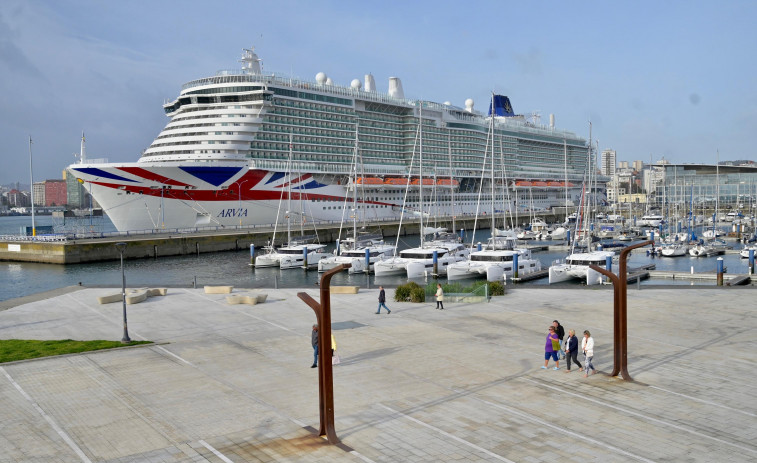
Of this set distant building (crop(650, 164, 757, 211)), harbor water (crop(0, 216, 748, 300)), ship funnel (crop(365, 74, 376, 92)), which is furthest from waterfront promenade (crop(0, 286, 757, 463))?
distant building (crop(650, 164, 757, 211))

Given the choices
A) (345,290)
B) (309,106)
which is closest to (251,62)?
(309,106)

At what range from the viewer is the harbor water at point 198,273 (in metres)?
37.4

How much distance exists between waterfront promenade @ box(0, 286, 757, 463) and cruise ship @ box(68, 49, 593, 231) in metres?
22.1

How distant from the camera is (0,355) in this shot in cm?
1562

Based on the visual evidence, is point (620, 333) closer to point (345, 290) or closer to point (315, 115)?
point (345, 290)

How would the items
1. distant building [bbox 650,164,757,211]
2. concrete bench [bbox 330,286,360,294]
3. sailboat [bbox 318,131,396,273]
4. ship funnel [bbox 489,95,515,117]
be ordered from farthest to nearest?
distant building [bbox 650,164,757,211]
ship funnel [bbox 489,95,515,117]
sailboat [bbox 318,131,396,273]
concrete bench [bbox 330,286,360,294]

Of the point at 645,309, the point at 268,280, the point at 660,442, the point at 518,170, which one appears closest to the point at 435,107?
the point at 518,170

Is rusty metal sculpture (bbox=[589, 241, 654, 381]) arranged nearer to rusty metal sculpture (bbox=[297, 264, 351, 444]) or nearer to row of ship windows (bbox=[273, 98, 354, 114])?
rusty metal sculpture (bbox=[297, 264, 351, 444])

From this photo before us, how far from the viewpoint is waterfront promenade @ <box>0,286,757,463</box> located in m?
9.63

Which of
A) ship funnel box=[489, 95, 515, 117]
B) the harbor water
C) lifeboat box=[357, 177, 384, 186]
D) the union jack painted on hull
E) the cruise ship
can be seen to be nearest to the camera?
the harbor water

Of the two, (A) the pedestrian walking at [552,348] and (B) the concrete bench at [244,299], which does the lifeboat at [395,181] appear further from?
(A) the pedestrian walking at [552,348]

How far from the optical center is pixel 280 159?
61.8 metres

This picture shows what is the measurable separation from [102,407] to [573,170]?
117512 millimetres

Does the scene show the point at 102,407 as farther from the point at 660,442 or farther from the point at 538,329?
the point at 538,329
